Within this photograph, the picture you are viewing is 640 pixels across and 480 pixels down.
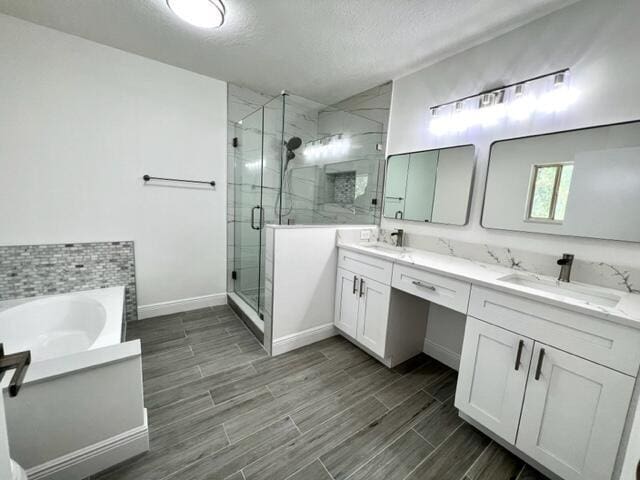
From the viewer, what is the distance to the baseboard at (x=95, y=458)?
3.59 ft

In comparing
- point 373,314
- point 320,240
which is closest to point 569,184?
point 373,314

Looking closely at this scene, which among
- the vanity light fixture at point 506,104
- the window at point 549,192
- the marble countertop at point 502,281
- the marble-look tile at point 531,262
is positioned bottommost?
the marble countertop at point 502,281

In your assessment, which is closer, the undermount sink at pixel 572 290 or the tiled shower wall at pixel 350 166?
the undermount sink at pixel 572 290

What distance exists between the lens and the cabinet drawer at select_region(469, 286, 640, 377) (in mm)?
993

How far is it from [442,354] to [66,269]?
3212 mm

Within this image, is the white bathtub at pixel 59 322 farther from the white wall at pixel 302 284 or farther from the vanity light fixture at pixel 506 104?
the vanity light fixture at pixel 506 104

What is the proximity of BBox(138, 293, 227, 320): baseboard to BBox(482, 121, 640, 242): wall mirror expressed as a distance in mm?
2777

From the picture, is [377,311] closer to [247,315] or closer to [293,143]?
[247,315]

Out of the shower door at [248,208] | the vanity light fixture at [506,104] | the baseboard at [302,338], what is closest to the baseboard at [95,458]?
the baseboard at [302,338]

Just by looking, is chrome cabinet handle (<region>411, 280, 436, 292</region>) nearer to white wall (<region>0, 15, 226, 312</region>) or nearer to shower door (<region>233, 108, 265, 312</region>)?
shower door (<region>233, 108, 265, 312</region>)

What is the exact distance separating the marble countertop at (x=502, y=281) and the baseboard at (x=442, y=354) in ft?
2.52

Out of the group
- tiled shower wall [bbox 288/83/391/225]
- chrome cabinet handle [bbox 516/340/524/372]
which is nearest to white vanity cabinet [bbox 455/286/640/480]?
chrome cabinet handle [bbox 516/340/524/372]

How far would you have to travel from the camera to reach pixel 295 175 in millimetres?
2623

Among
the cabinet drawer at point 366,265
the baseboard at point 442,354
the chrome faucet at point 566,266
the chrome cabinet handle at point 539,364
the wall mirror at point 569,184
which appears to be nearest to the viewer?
the chrome cabinet handle at point 539,364
